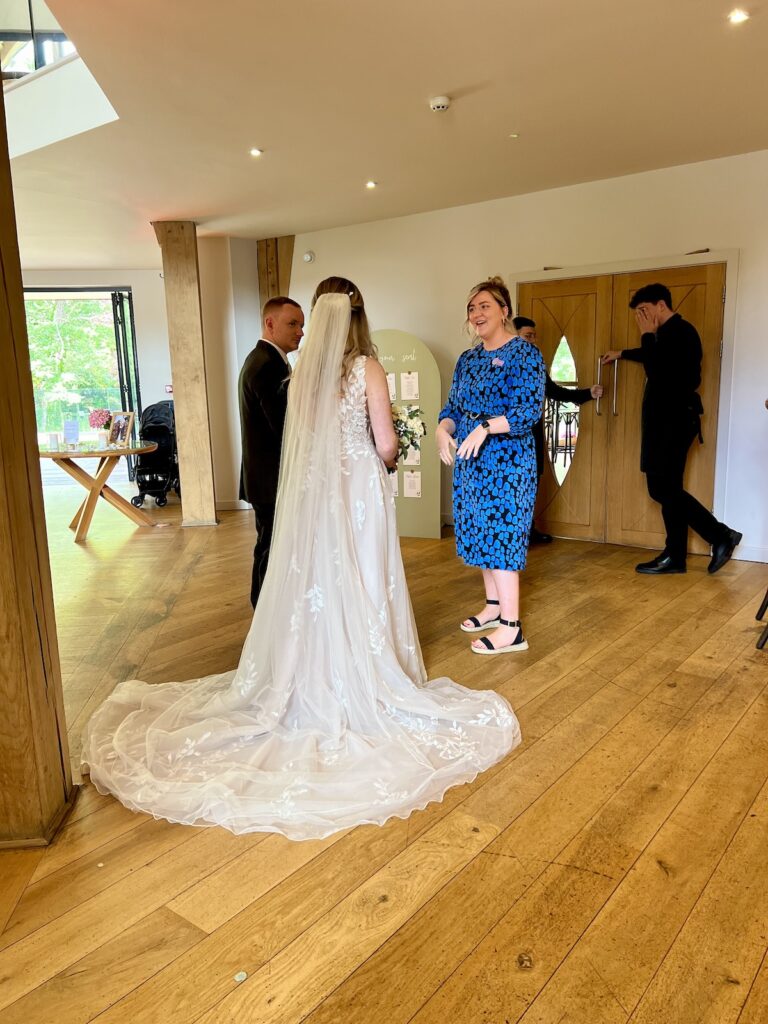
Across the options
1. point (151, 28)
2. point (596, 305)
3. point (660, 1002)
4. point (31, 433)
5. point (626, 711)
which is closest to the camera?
point (660, 1002)

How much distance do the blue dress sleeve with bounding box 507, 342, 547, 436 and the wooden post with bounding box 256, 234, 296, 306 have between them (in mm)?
4419

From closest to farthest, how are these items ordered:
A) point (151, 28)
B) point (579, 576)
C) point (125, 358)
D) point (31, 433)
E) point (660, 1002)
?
point (660, 1002) < point (31, 433) < point (151, 28) < point (579, 576) < point (125, 358)

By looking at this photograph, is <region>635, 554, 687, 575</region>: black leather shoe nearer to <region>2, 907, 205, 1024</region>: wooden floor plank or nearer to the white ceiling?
the white ceiling

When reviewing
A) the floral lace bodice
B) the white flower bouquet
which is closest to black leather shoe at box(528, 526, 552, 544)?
the white flower bouquet

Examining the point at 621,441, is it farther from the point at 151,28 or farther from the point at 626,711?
the point at 151,28

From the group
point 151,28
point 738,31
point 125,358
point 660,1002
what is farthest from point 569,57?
point 125,358

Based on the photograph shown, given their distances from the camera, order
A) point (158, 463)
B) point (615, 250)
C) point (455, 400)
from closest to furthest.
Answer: point (455, 400), point (615, 250), point (158, 463)

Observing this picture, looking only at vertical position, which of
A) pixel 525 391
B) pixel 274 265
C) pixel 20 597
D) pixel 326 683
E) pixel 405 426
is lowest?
pixel 326 683

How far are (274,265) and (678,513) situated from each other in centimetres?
454

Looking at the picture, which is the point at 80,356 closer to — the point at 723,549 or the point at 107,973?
the point at 723,549

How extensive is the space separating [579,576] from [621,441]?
1321 mm

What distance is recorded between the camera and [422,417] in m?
5.54

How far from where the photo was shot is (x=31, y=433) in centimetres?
190

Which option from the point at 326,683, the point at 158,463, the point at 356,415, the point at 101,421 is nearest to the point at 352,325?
the point at 356,415
